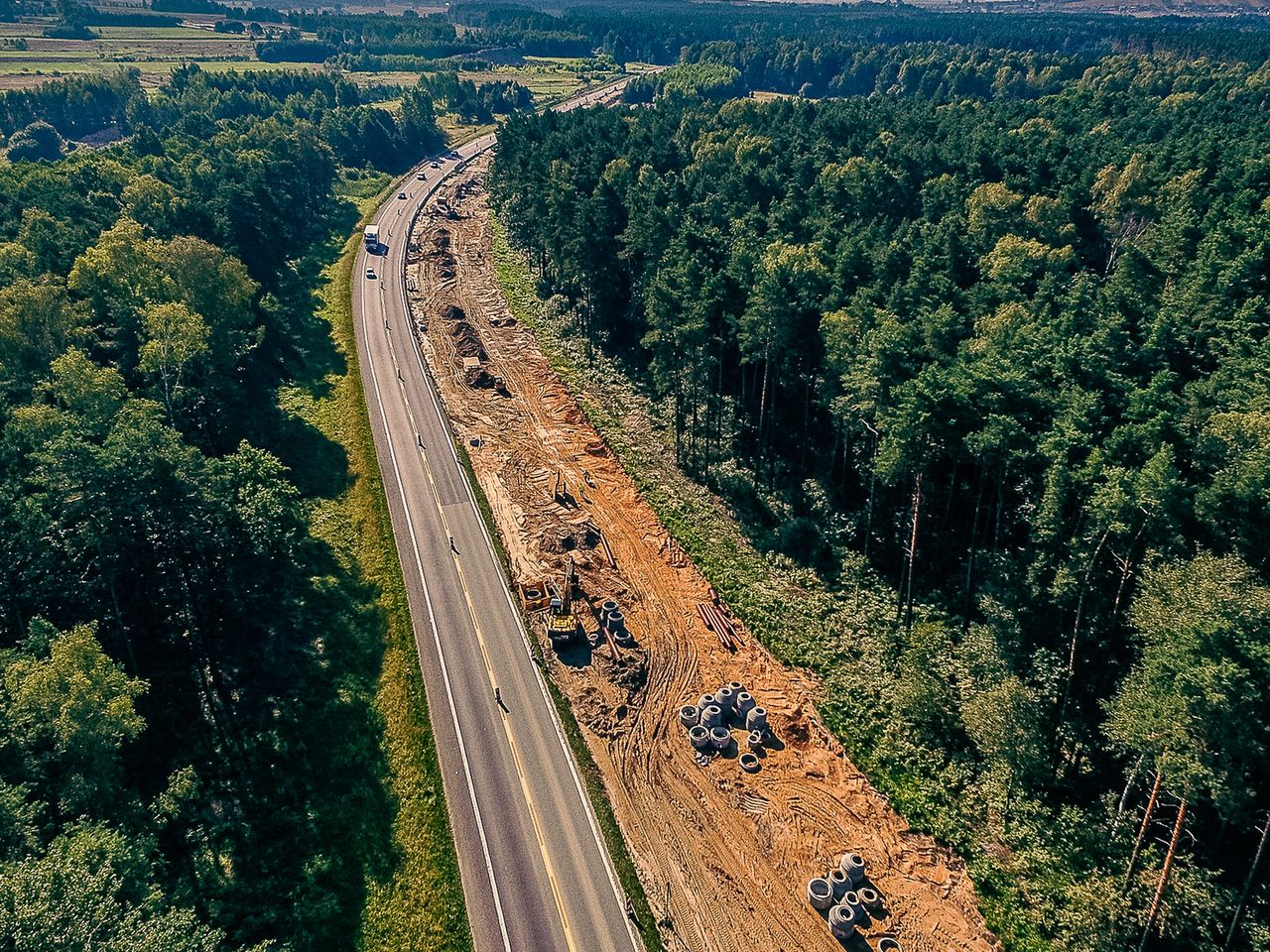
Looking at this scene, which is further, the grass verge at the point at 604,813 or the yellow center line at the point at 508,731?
the yellow center line at the point at 508,731

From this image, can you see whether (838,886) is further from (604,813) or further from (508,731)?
(508,731)

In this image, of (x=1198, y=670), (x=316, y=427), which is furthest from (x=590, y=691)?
(x=316, y=427)

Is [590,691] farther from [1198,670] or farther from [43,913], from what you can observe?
[1198,670]

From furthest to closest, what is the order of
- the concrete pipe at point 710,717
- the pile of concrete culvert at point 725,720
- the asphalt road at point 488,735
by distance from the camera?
the concrete pipe at point 710,717
the pile of concrete culvert at point 725,720
the asphalt road at point 488,735

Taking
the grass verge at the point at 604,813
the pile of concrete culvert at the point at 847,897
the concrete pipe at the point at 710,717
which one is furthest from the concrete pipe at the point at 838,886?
the concrete pipe at the point at 710,717

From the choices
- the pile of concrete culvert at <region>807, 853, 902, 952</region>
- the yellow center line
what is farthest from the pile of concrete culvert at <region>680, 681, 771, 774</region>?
the yellow center line

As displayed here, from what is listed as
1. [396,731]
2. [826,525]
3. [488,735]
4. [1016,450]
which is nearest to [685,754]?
[488,735]

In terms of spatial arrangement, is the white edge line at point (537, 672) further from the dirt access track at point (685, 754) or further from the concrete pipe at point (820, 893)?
the concrete pipe at point (820, 893)
